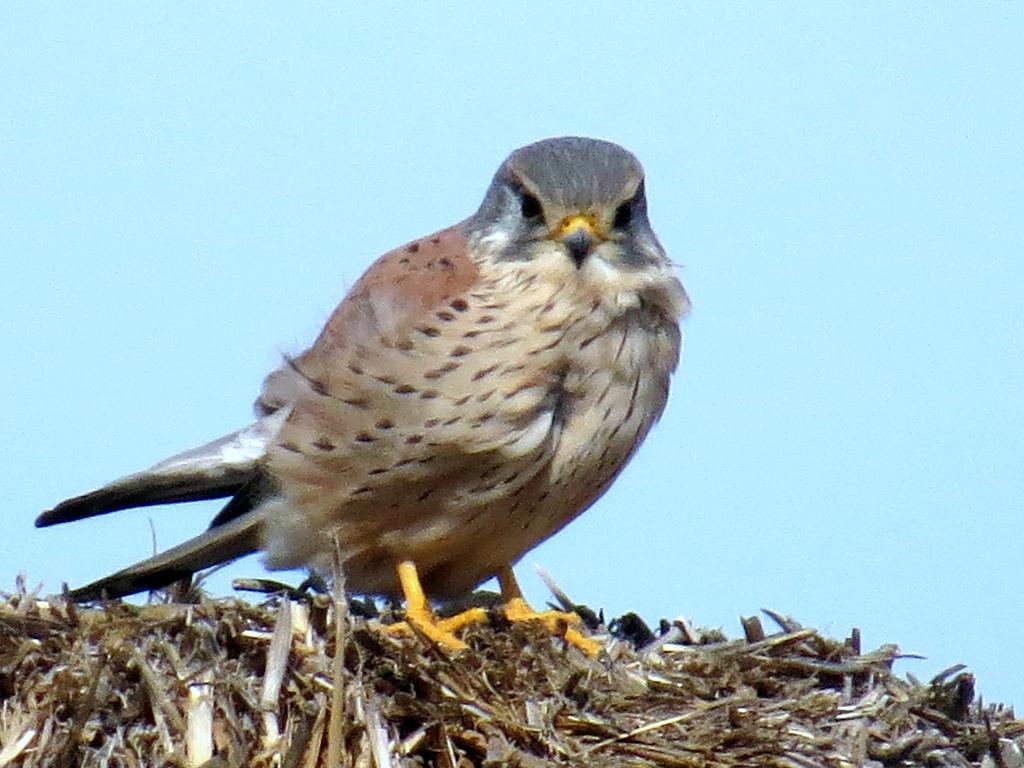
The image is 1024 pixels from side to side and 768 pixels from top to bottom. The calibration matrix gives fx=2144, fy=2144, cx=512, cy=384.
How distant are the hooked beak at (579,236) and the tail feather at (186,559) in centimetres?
118

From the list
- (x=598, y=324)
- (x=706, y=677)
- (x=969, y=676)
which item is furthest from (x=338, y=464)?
(x=969, y=676)

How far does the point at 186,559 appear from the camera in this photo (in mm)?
5945

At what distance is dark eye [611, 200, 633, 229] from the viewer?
218 inches

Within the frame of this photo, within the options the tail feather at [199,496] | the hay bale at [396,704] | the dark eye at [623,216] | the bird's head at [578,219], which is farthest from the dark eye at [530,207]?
the hay bale at [396,704]

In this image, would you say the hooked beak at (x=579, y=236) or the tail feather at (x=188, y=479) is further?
the tail feather at (x=188, y=479)

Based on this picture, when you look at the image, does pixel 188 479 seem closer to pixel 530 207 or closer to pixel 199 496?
pixel 199 496

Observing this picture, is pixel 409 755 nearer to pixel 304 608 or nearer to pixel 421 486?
pixel 304 608

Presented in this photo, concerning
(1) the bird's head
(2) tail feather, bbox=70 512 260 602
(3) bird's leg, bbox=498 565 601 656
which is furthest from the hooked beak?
(2) tail feather, bbox=70 512 260 602

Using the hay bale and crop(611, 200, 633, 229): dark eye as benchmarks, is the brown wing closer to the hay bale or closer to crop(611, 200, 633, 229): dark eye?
crop(611, 200, 633, 229): dark eye

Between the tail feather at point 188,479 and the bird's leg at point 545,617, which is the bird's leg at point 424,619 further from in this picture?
the tail feather at point 188,479

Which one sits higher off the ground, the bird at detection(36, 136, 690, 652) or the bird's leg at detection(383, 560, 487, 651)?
the bird at detection(36, 136, 690, 652)

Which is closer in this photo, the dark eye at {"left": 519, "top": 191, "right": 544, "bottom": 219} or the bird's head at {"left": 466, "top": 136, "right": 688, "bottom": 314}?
Result: the bird's head at {"left": 466, "top": 136, "right": 688, "bottom": 314}

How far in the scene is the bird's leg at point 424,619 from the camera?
15.4 feet

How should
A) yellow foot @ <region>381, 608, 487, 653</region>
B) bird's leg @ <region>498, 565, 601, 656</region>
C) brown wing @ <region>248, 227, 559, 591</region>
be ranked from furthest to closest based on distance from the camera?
brown wing @ <region>248, 227, 559, 591</region> < bird's leg @ <region>498, 565, 601, 656</region> < yellow foot @ <region>381, 608, 487, 653</region>
